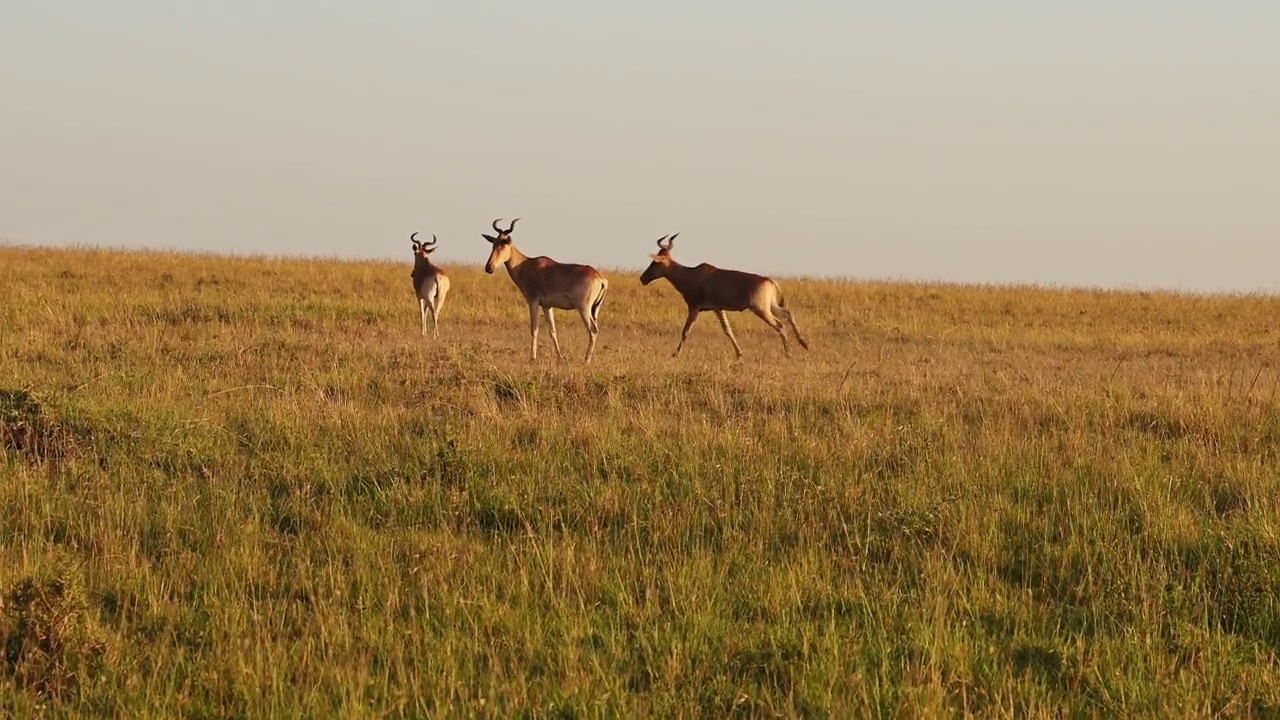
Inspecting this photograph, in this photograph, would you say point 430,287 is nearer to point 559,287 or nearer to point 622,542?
point 559,287

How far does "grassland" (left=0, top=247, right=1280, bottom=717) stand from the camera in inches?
181

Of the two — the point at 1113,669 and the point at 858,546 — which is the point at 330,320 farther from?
the point at 1113,669

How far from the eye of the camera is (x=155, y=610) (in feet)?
17.2

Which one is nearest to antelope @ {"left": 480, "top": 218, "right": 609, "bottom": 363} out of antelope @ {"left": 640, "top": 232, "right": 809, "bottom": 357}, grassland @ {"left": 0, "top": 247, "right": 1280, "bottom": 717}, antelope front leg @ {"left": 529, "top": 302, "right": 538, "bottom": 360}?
antelope front leg @ {"left": 529, "top": 302, "right": 538, "bottom": 360}

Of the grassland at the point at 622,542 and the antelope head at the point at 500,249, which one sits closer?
the grassland at the point at 622,542

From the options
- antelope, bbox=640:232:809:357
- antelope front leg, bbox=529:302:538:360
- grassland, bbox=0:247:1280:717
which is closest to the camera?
grassland, bbox=0:247:1280:717

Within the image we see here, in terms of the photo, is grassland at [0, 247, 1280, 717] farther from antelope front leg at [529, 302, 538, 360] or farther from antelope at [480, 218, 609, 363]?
antelope at [480, 218, 609, 363]

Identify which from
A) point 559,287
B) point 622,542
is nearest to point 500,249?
point 559,287

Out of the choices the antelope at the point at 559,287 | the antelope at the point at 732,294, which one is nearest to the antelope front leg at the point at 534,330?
the antelope at the point at 559,287

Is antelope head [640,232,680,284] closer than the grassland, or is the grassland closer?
the grassland

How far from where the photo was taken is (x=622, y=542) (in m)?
6.40

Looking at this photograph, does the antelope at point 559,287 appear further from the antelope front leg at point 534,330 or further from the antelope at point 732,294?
the antelope at point 732,294

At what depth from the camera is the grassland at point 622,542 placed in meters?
4.61

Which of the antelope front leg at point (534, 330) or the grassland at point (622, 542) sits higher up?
the antelope front leg at point (534, 330)
